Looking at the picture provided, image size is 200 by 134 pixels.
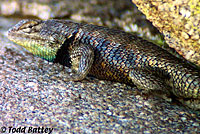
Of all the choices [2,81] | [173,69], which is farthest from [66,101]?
[173,69]

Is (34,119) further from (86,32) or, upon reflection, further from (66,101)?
(86,32)

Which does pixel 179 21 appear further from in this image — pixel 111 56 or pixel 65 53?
pixel 65 53

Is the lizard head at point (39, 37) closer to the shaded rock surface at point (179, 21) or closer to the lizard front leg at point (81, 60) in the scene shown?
the lizard front leg at point (81, 60)
